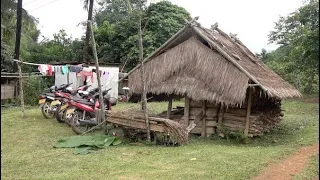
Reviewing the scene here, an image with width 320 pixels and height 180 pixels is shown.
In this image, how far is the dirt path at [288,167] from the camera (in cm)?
634

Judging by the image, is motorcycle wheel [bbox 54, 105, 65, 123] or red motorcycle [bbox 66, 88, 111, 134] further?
motorcycle wheel [bbox 54, 105, 65, 123]

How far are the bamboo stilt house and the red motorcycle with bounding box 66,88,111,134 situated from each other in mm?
1434

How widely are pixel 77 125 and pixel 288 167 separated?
6768mm

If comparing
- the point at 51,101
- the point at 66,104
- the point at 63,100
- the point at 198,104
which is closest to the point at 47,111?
the point at 51,101

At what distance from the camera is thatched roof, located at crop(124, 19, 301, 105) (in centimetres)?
1009

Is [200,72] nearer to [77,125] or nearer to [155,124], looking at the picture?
[155,124]

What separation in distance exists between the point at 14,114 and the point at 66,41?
14005 mm

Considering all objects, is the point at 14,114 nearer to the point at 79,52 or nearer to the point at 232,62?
the point at 232,62

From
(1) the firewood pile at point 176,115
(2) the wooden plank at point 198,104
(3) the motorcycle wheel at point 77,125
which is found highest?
(2) the wooden plank at point 198,104

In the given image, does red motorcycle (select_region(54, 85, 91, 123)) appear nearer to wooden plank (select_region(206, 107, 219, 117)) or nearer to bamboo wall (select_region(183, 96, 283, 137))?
bamboo wall (select_region(183, 96, 283, 137))

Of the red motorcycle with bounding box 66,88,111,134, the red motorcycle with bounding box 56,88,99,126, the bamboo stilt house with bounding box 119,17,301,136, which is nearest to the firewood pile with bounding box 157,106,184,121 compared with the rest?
the bamboo stilt house with bounding box 119,17,301,136

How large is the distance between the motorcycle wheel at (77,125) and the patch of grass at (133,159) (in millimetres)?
205

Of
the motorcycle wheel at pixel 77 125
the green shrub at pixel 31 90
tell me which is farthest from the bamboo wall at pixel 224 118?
the green shrub at pixel 31 90

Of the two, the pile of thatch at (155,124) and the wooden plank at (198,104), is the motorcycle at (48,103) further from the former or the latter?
the wooden plank at (198,104)
